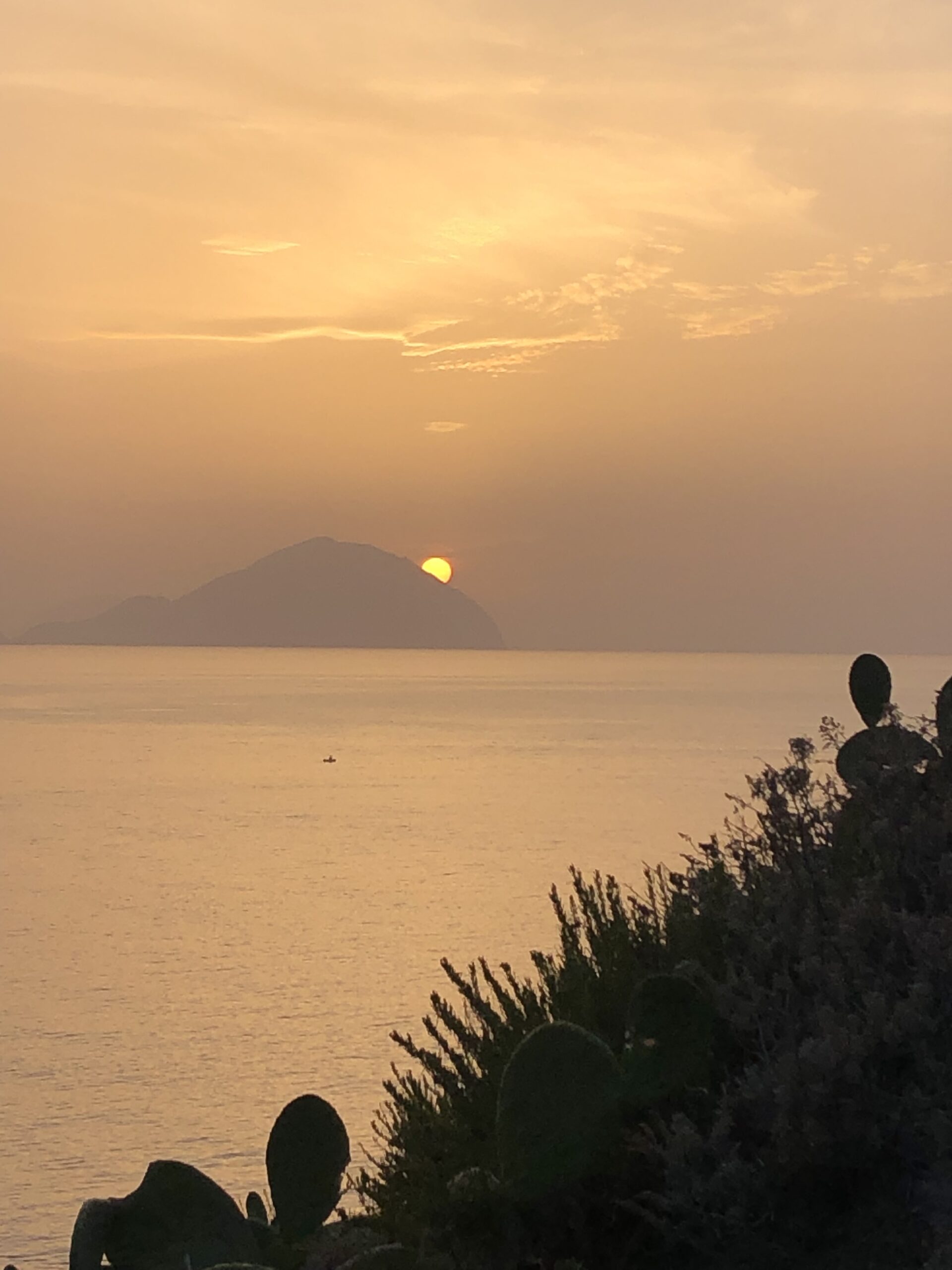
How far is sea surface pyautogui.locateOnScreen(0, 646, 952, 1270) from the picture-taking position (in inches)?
930

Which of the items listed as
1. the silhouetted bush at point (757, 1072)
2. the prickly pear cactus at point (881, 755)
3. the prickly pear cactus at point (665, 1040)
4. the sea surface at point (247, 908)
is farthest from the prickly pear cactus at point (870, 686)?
the sea surface at point (247, 908)

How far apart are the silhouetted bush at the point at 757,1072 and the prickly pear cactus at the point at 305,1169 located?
187 millimetres

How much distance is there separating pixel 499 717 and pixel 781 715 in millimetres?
26839

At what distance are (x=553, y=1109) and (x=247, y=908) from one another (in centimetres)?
3989

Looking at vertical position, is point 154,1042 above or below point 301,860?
below

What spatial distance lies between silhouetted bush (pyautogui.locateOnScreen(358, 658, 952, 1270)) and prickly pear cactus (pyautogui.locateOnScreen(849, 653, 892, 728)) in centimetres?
206

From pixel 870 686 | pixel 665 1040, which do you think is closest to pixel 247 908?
pixel 870 686

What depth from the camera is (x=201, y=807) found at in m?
72.4

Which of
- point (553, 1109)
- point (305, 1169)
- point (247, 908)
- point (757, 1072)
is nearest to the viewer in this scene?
point (757, 1072)

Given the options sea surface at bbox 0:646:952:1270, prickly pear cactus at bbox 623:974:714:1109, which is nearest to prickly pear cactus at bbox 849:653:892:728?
prickly pear cactus at bbox 623:974:714:1109

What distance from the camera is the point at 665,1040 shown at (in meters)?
4.41

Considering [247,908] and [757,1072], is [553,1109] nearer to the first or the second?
[757,1072]

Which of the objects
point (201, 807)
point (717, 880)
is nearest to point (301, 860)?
point (201, 807)

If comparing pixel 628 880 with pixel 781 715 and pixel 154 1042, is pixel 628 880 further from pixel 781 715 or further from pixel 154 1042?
pixel 781 715
